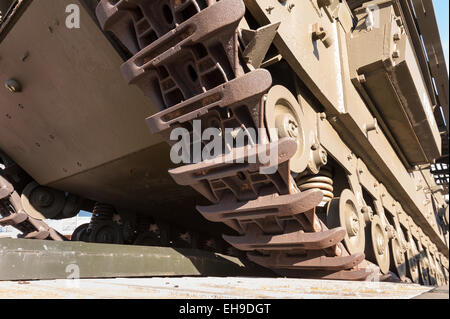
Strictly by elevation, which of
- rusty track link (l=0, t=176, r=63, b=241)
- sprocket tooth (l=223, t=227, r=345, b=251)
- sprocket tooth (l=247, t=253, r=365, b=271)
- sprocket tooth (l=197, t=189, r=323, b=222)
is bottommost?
sprocket tooth (l=247, t=253, r=365, b=271)

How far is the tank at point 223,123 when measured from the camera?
9.06ft

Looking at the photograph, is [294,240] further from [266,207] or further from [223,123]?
[223,123]

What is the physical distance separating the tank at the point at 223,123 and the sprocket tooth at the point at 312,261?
0.05ft

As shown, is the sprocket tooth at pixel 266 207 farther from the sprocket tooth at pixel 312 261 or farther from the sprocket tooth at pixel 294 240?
the sprocket tooth at pixel 312 261

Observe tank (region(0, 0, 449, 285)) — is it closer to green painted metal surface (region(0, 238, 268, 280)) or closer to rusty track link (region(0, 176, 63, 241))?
rusty track link (region(0, 176, 63, 241))

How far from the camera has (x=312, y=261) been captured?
3354 mm

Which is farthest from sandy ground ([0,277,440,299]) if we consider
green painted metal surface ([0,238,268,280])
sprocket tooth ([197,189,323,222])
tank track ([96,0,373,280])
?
tank track ([96,0,373,280])

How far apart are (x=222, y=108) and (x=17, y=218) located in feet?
15.7

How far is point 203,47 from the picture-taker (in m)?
2.74

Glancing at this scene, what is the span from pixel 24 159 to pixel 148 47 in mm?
3946

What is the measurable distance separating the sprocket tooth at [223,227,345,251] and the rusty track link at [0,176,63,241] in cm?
432

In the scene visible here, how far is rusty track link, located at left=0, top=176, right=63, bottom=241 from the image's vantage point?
5823 millimetres
